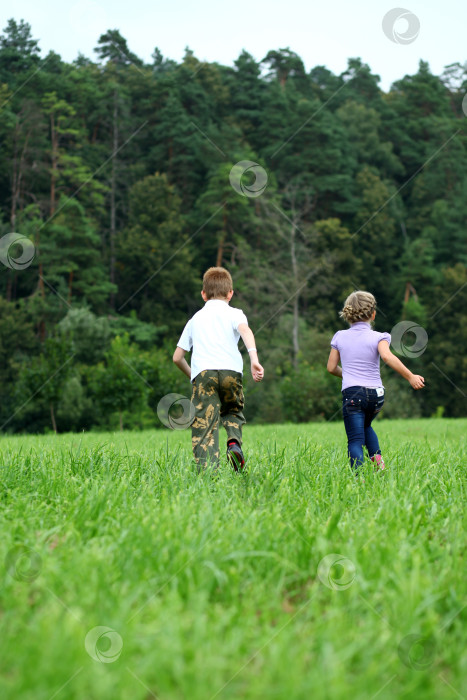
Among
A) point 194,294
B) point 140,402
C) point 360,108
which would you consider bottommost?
point 140,402

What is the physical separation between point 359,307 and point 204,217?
43.6 meters

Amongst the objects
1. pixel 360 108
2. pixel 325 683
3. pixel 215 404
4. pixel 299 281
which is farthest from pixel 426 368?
pixel 325 683

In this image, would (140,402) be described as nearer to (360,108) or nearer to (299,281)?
(299,281)

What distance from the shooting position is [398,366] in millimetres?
5070

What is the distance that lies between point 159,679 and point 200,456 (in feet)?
9.99

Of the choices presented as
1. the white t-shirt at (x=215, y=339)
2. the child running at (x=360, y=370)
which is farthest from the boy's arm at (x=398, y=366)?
the white t-shirt at (x=215, y=339)

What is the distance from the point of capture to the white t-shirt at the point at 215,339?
498 cm

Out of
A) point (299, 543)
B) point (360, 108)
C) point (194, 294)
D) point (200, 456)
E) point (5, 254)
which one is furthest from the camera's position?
point (360, 108)

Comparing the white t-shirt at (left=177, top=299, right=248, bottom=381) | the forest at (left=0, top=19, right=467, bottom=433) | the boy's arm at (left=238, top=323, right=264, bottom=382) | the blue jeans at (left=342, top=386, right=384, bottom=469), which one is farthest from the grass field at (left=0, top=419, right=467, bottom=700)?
the forest at (left=0, top=19, right=467, bottom=433)

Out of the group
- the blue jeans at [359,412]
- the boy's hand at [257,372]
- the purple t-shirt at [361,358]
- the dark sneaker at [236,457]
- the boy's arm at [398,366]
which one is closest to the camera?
the boy's hand at [257,372]

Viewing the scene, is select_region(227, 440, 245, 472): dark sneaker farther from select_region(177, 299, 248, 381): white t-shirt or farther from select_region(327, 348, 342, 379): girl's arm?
select_region(327, 348, 342, 379): girl's arm

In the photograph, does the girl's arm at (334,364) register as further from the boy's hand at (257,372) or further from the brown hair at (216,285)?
the boy's hand at (257,372)

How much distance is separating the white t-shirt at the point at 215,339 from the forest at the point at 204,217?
2835cm

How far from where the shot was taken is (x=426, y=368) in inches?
1850
